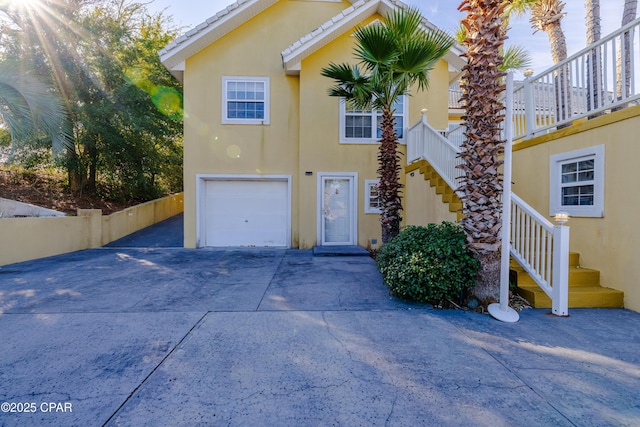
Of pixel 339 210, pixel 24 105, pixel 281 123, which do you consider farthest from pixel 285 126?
pixel 24 105

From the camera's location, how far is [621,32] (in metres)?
4.78

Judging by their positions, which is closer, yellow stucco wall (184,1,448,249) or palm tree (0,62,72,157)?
palm tree (0,62,72,157)

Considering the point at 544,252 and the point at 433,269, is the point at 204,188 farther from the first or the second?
the point at 544,252

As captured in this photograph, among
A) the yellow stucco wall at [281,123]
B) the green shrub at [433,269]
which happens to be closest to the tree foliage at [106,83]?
the yellow stucco wall at [281,123]

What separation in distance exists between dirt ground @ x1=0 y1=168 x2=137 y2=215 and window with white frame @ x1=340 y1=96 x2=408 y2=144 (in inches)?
372

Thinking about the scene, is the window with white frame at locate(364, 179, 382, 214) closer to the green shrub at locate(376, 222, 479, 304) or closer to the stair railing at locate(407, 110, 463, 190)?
the stair railing at locate(407, 110, 463, 190)

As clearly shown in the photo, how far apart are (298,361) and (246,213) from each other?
7614 millimetres

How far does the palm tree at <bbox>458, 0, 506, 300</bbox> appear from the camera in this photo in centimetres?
446

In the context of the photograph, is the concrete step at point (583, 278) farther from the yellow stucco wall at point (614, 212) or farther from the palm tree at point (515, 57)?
the palm tree at point (515, 57)

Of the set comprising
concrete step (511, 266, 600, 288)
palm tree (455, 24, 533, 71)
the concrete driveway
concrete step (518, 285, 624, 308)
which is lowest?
the concrete driveway

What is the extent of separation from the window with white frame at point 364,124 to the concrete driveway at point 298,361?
5733 millimetres

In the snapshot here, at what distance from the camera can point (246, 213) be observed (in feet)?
33.9

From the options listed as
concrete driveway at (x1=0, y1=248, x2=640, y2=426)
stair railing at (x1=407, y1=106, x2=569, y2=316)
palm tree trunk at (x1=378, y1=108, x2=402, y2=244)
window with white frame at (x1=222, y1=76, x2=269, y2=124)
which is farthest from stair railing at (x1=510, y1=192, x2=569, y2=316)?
window with white frame at (x1=222, y1=76, x2=269, y2=124)

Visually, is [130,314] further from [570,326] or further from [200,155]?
[200,155]
